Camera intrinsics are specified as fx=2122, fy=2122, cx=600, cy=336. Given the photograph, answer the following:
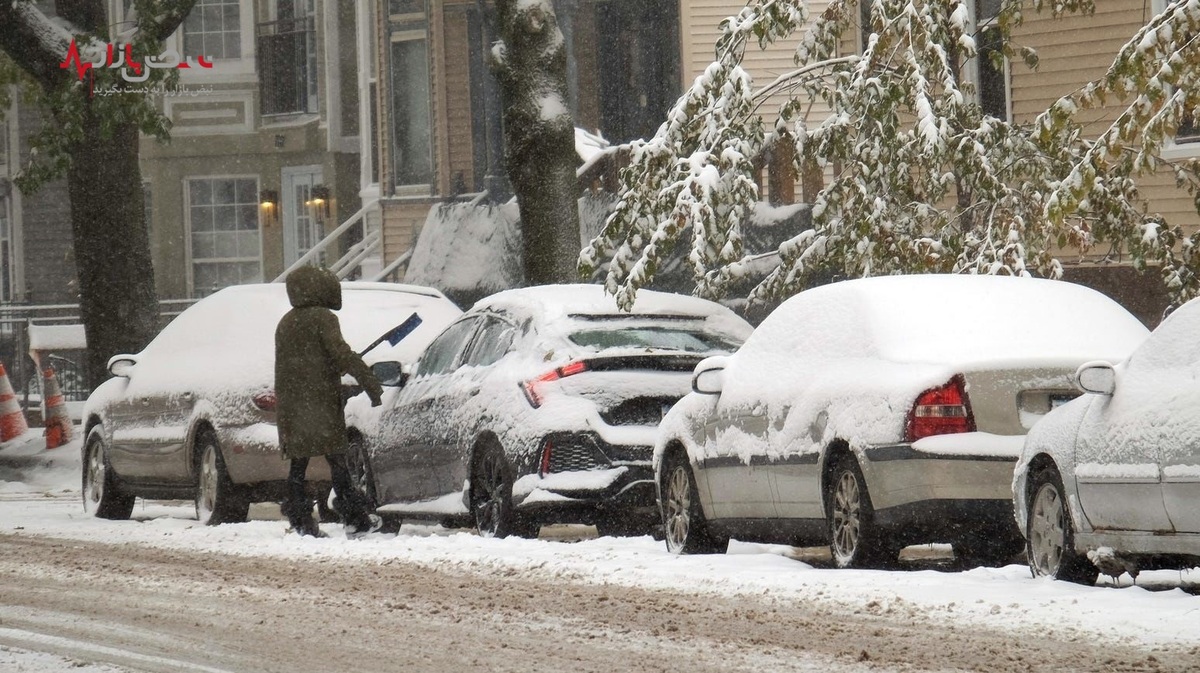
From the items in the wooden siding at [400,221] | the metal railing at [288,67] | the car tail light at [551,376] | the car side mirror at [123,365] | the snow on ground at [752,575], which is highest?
the metal railing at [288,67]

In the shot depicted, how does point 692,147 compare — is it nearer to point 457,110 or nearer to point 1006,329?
point 1006,329

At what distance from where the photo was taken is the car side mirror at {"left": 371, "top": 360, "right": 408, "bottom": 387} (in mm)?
13969

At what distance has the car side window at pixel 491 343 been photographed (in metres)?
13.1

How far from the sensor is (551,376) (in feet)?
40.7

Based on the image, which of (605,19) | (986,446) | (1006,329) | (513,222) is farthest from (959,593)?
(605,19)

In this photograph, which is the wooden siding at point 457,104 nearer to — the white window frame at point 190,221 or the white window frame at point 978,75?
the white window frame at point 978,75

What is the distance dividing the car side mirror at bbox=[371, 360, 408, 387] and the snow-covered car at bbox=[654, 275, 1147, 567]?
102 inches

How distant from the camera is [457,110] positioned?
2962 cm

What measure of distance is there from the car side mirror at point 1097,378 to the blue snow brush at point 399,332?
254 inches

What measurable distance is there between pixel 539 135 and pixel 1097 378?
368 inches

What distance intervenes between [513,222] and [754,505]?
597 inches

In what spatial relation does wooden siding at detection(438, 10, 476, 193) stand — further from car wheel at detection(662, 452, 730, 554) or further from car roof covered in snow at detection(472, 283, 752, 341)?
car wheel at detection(662, 452, 730, 554)

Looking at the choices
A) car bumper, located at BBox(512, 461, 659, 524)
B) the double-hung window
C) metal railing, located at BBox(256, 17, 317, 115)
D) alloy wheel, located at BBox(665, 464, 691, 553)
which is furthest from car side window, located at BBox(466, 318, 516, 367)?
the double-hung window

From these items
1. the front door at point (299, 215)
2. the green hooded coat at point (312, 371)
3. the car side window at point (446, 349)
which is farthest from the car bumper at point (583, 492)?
the front door at point (299, 215)
